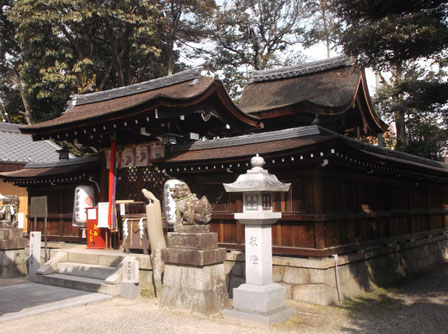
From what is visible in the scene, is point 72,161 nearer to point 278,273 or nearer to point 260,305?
point 278,273

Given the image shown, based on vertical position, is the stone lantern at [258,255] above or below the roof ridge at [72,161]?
below

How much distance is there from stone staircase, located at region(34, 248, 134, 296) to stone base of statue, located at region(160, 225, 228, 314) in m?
2.26

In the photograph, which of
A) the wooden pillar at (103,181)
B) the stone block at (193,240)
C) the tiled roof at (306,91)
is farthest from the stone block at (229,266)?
the tiled roof at (306,91)

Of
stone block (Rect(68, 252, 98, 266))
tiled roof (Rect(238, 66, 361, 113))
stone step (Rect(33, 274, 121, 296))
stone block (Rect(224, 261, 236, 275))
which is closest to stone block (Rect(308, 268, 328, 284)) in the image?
stone block (Rect(224, 261, 236, 275))

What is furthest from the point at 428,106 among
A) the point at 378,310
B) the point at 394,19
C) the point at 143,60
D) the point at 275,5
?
the point at 275,5

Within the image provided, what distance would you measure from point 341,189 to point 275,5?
23.4m

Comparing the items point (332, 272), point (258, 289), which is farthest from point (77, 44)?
point (258, 289)

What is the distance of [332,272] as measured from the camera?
366 inches

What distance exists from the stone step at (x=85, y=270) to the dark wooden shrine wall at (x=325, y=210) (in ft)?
9.81

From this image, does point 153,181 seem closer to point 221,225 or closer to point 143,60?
point 221,225

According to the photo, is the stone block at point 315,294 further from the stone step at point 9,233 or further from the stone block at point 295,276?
the stone step at point 9,233

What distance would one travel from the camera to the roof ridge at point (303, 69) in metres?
17.3

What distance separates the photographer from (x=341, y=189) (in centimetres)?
996

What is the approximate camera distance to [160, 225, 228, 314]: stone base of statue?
7930 millimetres
